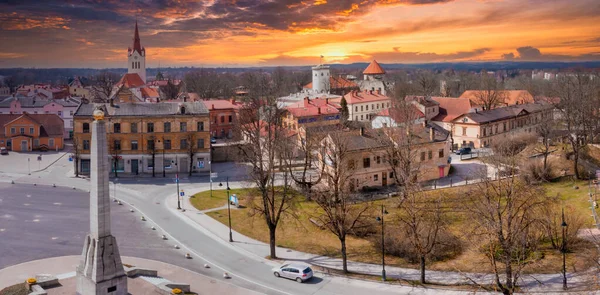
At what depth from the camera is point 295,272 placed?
2792cm

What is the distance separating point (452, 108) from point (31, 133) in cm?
6116

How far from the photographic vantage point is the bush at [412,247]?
30906 mm

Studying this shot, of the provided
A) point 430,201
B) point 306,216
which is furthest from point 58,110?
point 430,201

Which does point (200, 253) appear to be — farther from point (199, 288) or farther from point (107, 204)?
point (107, 204)

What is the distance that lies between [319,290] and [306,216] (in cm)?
1332

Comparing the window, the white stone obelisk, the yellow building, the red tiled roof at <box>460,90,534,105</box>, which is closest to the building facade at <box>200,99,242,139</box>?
the yellow building

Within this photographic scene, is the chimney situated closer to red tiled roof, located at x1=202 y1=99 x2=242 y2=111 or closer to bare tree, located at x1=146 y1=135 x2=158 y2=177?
bare tree, located at x1=146 y1=135 x2=158 y2=177

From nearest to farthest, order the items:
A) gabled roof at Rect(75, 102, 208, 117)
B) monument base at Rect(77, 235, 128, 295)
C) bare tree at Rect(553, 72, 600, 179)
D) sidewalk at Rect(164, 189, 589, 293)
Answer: monument base at Rect(77, 235, 128, 295) → sidewalk at Rect(164, 189, 589, 293) → bare tree at Rect(553, 72, 600, 179) → gabled roof at Rect(75, 102, 208, 117)

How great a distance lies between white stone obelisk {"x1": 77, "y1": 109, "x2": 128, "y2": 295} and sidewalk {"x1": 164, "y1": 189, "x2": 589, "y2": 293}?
10827 mm

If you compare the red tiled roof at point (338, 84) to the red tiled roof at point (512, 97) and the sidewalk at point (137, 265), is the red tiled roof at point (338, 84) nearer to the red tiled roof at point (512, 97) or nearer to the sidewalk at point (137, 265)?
the red tiled roof at point (512, 97)

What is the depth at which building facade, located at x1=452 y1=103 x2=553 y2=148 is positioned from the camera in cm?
6850

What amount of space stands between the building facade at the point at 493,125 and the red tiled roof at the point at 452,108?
416 cm

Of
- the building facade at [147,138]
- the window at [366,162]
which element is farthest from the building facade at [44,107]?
the window at [366,162]

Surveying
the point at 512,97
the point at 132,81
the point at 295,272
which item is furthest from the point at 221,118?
the point at 512,97
